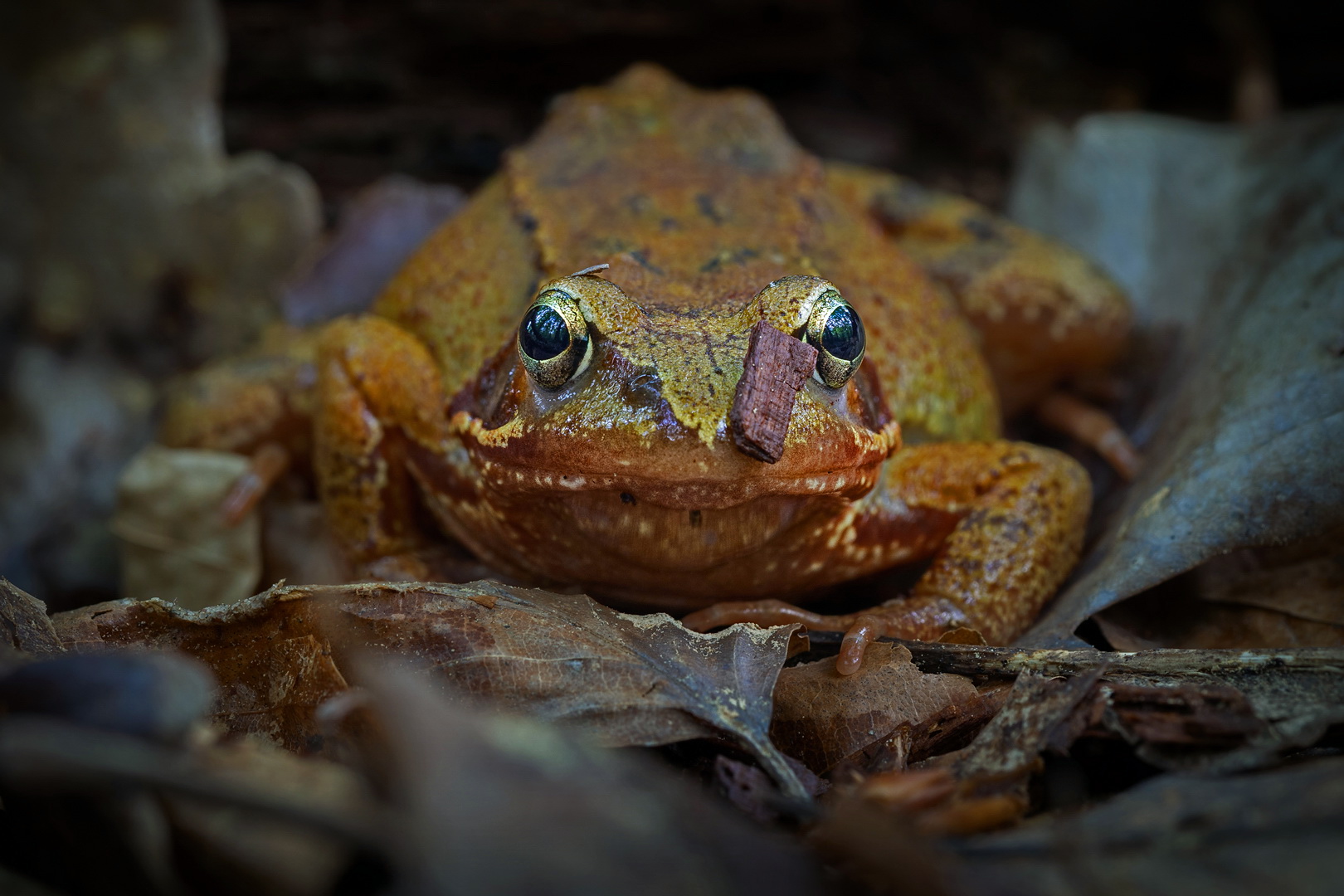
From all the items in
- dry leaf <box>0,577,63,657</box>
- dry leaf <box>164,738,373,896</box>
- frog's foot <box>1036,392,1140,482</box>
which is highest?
frog's foot <box>1036,392,1140,482</box>

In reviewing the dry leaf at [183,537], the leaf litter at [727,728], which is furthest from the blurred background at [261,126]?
the leaf litter at [727,728]

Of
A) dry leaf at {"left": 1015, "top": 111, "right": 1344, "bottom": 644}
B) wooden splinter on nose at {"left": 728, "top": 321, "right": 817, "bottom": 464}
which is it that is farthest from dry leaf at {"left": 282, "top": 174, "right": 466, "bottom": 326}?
dry leaf at {"left": 1015, "top": 111, "right": 1344, "bottom": 644}

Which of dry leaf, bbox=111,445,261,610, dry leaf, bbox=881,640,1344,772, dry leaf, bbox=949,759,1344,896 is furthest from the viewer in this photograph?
dry leaf, bbox=111,445,261,610

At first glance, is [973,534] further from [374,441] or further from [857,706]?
[374,441]

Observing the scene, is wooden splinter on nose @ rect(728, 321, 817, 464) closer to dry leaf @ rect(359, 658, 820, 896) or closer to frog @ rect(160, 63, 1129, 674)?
frog @ rect(160, 63, 1129, 674)

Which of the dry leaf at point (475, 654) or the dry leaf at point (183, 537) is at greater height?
the dry leaf at point (475, 654)

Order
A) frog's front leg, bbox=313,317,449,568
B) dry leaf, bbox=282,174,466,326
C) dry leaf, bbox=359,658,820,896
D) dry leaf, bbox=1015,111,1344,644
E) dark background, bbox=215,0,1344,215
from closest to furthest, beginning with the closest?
dry leaf, bbox=359,658,820,896 < dry leaf, bbox=1015,111,1344,644 < frog's front leg, bbox=313,317,449,568 < dry leaf, bbox=282,174,466,326 < dark background, bbox=215,0,1344,215

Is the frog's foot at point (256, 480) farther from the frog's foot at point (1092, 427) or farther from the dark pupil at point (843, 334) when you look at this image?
the frog's foot at point (1092, 427)
